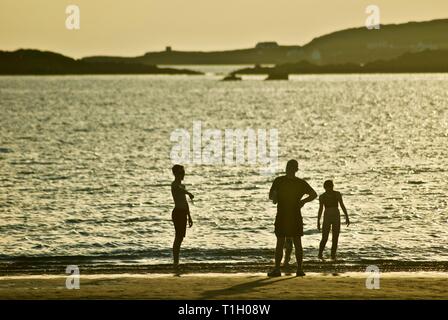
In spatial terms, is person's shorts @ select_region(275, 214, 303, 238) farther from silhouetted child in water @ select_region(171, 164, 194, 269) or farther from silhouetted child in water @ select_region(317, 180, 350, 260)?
silhouetted child in water @ select_region(317, 180, 350, 260)

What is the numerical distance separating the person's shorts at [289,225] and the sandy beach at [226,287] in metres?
0.83

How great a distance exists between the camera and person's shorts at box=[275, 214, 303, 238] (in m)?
18.0

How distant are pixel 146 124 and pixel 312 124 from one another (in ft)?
67.4

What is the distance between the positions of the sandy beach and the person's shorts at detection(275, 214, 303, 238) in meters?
0.83

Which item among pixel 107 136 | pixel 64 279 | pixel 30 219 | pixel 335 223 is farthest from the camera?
pixel 107 136

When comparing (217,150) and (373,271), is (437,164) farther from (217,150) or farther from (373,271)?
(373,271)

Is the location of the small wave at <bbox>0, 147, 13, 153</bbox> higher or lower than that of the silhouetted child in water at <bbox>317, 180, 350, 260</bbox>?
lower

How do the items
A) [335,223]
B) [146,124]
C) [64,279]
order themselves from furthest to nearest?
[146,124], [335,223], [64,279]

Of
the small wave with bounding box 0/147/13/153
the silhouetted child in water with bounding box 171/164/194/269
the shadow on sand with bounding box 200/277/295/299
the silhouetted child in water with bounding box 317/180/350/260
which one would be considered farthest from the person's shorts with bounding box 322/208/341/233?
the small wave with bounding box 0/147/13/153

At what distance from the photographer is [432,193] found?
47.6 meters

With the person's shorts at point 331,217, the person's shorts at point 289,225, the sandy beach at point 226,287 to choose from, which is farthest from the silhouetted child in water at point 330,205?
the person's shorts at point 289,225

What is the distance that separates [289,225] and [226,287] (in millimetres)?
1720

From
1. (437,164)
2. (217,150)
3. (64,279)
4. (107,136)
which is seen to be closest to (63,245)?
(64,279)
